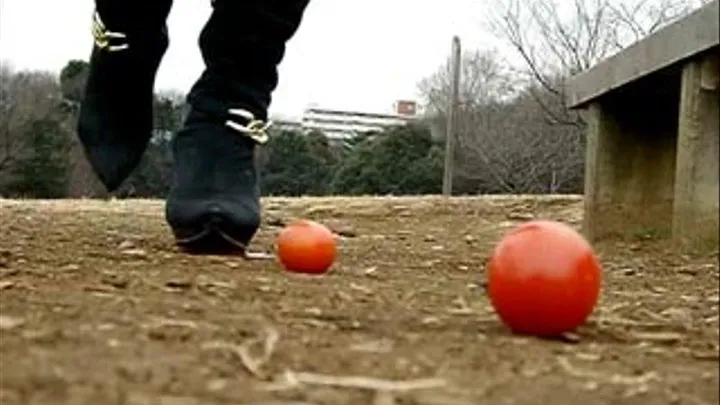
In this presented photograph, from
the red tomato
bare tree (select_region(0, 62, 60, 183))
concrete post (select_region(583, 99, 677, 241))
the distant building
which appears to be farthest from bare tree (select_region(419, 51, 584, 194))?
the red tomato

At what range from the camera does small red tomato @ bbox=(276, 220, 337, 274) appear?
222cm

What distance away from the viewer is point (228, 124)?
7.86 ft

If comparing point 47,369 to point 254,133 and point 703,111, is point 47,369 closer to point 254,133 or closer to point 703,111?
point 254,133

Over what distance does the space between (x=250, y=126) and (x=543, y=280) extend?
43.7 inches

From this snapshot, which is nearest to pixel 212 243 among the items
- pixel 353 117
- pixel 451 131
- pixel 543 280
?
pixel 543 280

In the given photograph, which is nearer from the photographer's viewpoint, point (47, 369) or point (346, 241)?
point (47, 369)

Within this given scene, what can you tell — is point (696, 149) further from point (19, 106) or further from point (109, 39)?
point (19, 106)

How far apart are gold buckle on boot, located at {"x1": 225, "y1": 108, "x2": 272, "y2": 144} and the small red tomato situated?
0.57 feet

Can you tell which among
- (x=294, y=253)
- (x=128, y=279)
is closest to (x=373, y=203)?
(x=294, y=253)

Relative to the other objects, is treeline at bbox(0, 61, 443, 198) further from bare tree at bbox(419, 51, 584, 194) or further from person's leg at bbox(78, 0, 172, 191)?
person's leg at bbox(78, 0, 172, 191)

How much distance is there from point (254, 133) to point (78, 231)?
96 cm

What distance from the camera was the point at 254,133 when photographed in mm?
2426

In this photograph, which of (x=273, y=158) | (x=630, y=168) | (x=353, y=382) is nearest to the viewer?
(x=353, y=382)

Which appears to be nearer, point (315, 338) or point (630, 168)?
point (315, 338)
